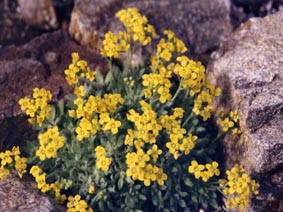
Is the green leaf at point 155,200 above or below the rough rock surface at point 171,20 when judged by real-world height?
below

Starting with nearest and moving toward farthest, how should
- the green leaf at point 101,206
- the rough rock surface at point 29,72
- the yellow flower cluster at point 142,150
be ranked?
the yellow flower cluster at point 142,150 → the green leaf at point 101,206 → the rough rock surface at point 29,72

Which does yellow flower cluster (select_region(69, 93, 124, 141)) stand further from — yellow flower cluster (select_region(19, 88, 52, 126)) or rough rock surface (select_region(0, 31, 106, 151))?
rough rock surface (select_region(0, 31, 106, 151))

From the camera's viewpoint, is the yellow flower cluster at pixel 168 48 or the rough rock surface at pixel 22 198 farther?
the yellow flower cluster at pixel 168 48

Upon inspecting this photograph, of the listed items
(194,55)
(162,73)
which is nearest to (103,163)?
(162,73)

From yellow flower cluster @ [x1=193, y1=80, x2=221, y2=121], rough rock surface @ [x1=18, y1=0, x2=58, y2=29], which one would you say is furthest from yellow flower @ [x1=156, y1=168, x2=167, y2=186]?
rough rock surface @ [x1=18, y1=0, x2=58, y2=29]

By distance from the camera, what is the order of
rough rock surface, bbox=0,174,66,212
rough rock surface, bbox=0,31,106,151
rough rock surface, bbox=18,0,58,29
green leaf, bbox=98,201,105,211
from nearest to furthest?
rough rock surface, bbox=0,174,66,212 < green leaf, bbox=98,201,105,211 < rough rock surface, bbox=0,31,106,151 < rough rock surface, bbox=18,0,58,29

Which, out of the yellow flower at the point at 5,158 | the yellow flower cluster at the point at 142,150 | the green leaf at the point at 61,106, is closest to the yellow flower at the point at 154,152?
the yellow flower cluster at the point at 142,150

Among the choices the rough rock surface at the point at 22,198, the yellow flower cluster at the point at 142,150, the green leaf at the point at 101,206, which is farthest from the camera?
the green leaf at the point at 101,206

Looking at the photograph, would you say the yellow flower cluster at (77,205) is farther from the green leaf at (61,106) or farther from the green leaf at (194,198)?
the green leaf at (194,198)

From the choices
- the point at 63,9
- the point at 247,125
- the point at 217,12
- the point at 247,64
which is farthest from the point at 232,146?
the point at 63,9
